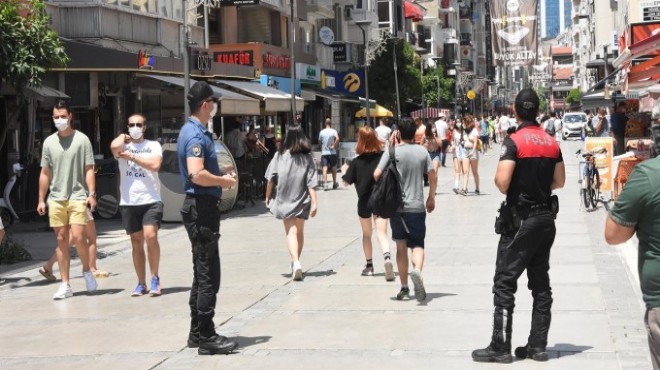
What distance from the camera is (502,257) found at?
7758 mm

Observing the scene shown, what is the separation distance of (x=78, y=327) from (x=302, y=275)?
3.30m

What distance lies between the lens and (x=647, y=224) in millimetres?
4887

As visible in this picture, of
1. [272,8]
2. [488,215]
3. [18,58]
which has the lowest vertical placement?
[488,215]

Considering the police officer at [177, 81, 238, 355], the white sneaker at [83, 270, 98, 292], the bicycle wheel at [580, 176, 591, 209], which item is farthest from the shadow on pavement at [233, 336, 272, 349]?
the bicycle wheel at [580, 176, 591, 209]

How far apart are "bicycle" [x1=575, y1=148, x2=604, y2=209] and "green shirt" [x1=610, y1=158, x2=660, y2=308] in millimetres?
15545

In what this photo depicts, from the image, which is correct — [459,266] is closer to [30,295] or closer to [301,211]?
[301,211]

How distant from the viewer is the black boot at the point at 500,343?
768cm

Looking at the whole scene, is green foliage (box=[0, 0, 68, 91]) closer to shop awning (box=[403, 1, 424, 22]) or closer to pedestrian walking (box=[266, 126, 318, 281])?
pedestrian walking (box=[266, 126, 318, 281])

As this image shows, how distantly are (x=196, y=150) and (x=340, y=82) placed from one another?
4427 cm

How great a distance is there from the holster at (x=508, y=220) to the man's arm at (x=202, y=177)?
193 centimetres

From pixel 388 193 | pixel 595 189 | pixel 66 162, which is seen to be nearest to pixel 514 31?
pixel 595 189

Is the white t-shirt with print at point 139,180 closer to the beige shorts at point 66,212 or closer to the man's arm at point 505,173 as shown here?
the beige shorts at point 66,212

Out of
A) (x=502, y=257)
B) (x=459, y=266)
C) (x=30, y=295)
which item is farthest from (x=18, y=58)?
(x=502, y=257)

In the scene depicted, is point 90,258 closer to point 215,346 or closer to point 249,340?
point 249,340
